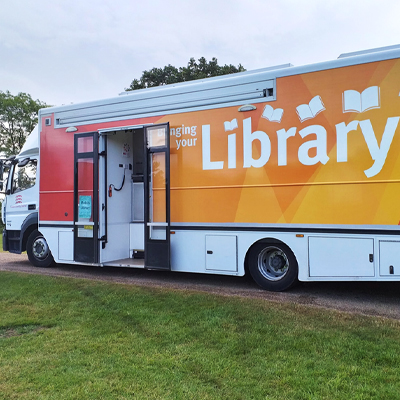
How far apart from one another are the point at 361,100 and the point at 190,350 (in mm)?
3864

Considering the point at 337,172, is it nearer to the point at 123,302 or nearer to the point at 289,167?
the point at 289,167

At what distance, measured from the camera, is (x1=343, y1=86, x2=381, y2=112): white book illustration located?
5285mm

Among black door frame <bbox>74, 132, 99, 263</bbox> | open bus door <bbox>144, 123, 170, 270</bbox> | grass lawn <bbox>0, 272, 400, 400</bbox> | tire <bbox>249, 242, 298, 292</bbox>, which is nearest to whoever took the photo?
grass lawn <bbox>0, 272, 400, 400</bbox>

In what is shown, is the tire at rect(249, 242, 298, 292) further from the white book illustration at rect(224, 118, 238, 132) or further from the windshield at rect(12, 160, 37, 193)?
the windshield at rect(12, 160, 37, 193)

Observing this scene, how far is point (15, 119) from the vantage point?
101ft

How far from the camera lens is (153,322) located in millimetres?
4594

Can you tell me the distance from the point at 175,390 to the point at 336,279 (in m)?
3.22

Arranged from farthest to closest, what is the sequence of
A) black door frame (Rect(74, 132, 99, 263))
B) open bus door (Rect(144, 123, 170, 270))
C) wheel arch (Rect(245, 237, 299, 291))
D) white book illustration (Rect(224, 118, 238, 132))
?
black door frame (Rect(74, 132, 99, 263))
open bus door (Rect(144, 123, 170, 270))
white book illustration (Rect(224, 118, 238, 132))
wheel arch (Rect(245, 237, 299, 291))

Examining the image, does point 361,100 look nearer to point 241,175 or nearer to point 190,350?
point 241,175

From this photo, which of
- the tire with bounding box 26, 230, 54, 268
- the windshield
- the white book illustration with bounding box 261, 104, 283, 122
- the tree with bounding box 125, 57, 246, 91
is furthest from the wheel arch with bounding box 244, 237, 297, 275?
the tree with bounding box 125, 57, 246, 91

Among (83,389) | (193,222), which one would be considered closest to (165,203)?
(193,222)

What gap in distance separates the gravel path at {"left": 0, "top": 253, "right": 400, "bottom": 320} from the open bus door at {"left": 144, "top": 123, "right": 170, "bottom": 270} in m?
0.52

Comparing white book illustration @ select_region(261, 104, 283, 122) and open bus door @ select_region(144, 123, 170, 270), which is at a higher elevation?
white book illustration @ select_region(261, 104, 283, 122)

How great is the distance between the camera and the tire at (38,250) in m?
8.45
